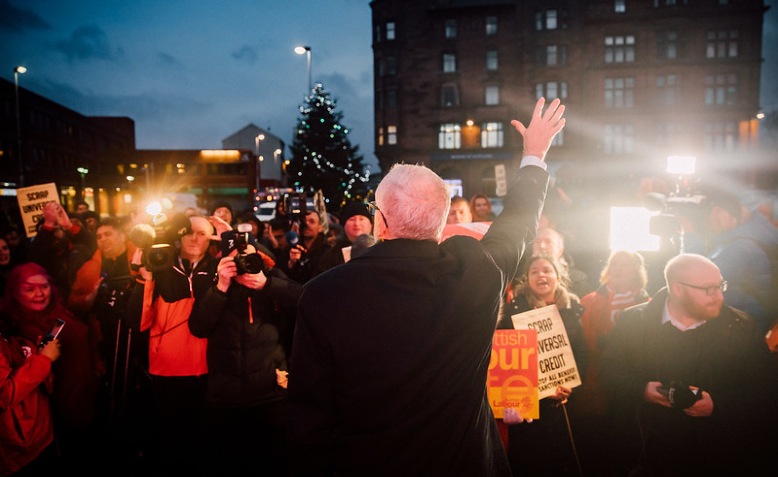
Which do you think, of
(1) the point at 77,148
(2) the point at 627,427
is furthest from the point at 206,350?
(1) the point at 77,148

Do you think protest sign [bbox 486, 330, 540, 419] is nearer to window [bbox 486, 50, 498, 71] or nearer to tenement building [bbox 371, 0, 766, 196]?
tenement building [bbox 371, 0, 766, 196]

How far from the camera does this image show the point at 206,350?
3959mm

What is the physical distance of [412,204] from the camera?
187 cm

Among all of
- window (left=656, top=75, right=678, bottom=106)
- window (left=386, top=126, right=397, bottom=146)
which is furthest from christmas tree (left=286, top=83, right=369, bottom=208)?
window (left=656, top=75, right=678, bottom=106)

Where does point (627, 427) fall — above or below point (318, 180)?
below

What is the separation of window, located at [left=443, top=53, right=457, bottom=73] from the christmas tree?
17229 millimetres

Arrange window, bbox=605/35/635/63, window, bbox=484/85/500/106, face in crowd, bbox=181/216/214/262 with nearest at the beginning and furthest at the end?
face in crowd, bbox=181/216/214/262
window, bbox=605/35/635/63
window, bbox=484/85/500/106

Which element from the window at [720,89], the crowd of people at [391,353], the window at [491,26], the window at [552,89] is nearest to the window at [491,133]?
the window at [552,89]

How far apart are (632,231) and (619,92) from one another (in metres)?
39.6

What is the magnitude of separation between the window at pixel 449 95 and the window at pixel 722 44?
20.1 metres

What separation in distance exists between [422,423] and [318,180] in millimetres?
26214

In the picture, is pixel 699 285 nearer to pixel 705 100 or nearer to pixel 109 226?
pixel 109 226

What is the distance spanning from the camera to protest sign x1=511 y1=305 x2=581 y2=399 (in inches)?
144

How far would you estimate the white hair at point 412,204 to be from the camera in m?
1.87
